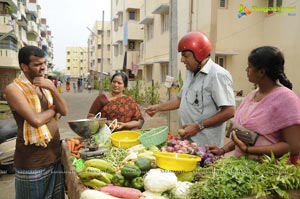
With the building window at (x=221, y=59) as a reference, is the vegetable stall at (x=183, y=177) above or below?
below

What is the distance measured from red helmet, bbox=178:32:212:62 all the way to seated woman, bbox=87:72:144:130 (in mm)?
1241

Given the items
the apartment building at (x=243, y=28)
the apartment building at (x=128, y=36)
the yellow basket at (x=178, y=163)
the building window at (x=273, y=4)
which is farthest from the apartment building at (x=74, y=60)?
the yellow basket at (x=178, y=163)

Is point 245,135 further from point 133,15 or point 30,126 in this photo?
point 133,15

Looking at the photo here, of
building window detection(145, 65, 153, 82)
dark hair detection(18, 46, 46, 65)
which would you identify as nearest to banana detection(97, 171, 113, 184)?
dark hair detection(18, 46, 46, 65)

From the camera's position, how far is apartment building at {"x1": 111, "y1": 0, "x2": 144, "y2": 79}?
1038 inches

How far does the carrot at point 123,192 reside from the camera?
5.91 ft

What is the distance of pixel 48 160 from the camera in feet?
9.16

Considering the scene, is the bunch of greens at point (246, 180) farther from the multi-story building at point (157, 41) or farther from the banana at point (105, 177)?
the multi-story building at point (157, 41)

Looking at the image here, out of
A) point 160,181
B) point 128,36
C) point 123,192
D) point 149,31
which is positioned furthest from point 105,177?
point 128,36

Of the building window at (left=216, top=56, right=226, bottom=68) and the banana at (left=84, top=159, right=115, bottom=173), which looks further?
the building window at (left=216, top=56, right=226, bottom=68)

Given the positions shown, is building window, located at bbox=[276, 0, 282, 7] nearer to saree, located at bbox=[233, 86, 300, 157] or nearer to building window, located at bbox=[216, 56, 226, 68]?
building window, located at bbox=[216, 56, 226, 68]

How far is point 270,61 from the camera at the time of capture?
7.00ft

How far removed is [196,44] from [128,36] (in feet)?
81.8

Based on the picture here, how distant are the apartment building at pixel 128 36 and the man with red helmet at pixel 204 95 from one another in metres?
21.9
